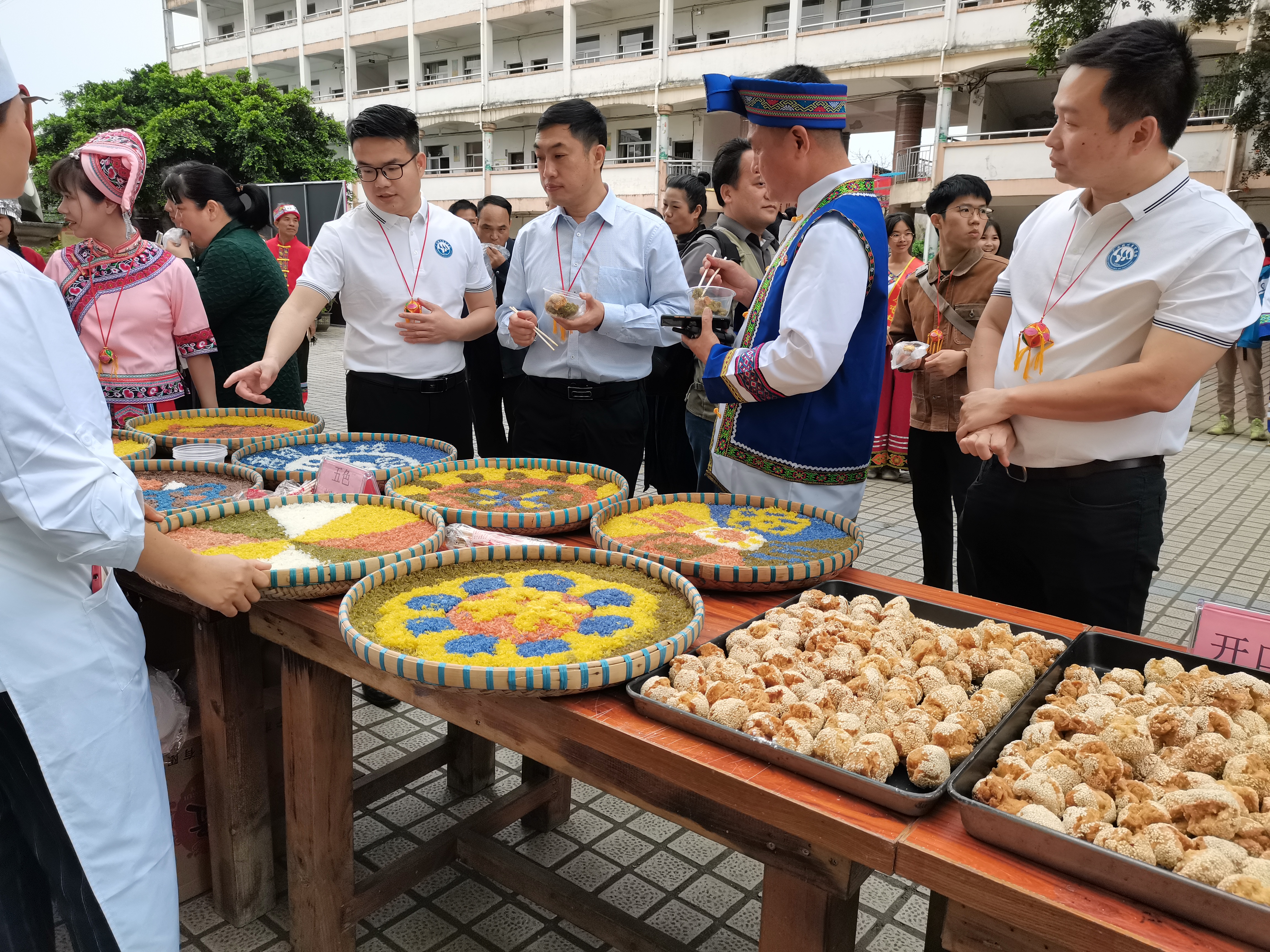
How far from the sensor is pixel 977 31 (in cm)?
1630

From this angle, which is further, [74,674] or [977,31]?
[977,31]

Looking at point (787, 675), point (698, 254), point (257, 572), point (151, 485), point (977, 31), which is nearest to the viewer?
point (787, 675)

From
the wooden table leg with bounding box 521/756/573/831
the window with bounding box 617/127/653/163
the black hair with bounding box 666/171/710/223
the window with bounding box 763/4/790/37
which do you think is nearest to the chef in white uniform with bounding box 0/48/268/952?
the wooden table leg with bounding box 521/756/573/831

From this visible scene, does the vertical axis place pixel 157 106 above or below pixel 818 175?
above

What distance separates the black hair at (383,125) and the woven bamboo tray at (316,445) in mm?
980

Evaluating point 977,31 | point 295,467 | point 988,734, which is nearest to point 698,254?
point 295,467

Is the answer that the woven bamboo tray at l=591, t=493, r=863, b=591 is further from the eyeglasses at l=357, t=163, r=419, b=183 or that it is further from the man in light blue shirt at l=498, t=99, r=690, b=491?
the eyeglasses at l=357, t=163, r=419, b=183

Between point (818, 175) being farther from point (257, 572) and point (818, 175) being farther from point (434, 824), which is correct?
point (434, 824)

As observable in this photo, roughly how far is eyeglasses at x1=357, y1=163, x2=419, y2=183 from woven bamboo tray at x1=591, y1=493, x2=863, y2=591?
162 centimetres

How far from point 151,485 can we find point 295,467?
368mm

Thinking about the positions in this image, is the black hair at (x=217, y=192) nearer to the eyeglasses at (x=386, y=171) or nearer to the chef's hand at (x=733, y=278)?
the eyeglasses at (x=386, y=171)

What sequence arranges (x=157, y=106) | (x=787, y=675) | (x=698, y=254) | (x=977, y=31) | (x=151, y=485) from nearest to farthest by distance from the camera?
(x=787, y=675), (x=151, y=485), (x=698, y=254), (x=977, y=31), (x=157, y=106)

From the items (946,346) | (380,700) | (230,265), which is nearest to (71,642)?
(380,700)

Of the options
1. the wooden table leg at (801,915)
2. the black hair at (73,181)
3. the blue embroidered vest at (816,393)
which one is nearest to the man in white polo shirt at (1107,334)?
the blue embroidered vest at (816,393)
